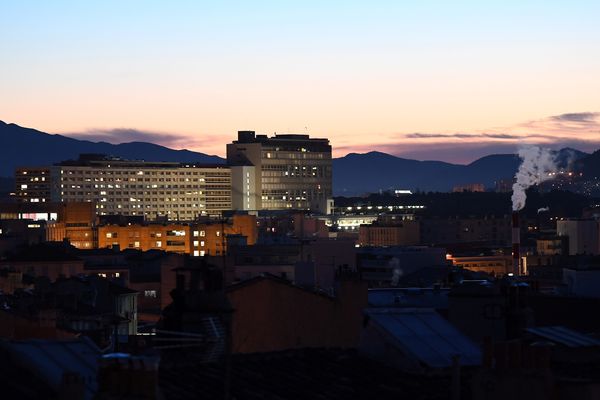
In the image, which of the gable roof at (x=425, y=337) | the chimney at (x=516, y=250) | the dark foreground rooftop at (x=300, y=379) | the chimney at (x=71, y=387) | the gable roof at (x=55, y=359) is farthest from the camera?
the chimney at (x=516, y=250)

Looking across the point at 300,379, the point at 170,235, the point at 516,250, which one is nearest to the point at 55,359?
the point at 300,379

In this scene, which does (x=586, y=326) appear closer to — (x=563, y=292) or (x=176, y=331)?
(x=563, y=292)

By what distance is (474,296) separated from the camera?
28781mm

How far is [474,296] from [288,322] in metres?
2.80

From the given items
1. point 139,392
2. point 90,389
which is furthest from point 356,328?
point 139,392

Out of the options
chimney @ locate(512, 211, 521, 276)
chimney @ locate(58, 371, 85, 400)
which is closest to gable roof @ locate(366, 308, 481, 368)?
chimney @ locate(58, 371, 85, 400)

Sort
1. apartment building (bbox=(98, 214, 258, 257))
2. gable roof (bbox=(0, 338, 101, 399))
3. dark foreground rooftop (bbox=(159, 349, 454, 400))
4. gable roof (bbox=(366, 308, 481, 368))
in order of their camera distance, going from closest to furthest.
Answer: gable roof (bbox=(0, 338, 101, 399)) < dark foreground rooftop (bbox=(159, 349, 454, 400)) < gable roof (bbox=(366, 308, 481, 368)) < apartment building (bbox=(98, 214, 258, 257))

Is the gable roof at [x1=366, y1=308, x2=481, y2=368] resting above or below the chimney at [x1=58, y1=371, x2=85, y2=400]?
below

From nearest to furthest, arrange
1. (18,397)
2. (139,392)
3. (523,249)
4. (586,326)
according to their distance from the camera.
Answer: (139,392) < (18,397) < (586,326) < (523,249)

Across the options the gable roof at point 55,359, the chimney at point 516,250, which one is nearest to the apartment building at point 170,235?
the chimney at point 516,250

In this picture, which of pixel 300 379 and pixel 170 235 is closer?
pixel 300 379

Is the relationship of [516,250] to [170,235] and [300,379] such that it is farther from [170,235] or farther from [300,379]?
[300,379]

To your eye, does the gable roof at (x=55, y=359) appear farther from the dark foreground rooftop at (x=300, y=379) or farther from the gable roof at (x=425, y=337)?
the gable roof at (x=425, y=337)

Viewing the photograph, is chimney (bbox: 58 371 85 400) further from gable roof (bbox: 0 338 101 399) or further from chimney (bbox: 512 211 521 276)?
chimney (bbox: 512 211 521 276)
